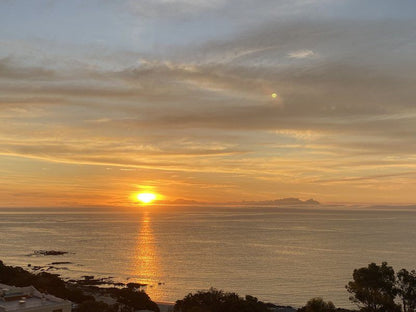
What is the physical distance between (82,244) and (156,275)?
67.5 m

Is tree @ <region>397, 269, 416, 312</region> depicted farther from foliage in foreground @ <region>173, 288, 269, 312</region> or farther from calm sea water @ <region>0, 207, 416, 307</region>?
calm sea water @ <region>0, 207, 416, 307</region>

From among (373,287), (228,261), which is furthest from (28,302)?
(228,261)

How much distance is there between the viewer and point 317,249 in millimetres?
137375

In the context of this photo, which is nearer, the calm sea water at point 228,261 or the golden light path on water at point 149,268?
the golden light path on water at point 149,268

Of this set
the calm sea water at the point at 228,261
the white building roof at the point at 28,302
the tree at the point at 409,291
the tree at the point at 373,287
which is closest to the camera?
the white building roof at the point at 28,302

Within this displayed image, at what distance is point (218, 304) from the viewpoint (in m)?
46.2

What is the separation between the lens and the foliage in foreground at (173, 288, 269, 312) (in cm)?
4362

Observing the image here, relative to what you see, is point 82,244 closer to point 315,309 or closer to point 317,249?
point 317,249

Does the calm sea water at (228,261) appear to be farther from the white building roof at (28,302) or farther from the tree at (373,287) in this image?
the white building roof at (28,302)

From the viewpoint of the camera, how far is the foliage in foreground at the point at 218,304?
43.6 m

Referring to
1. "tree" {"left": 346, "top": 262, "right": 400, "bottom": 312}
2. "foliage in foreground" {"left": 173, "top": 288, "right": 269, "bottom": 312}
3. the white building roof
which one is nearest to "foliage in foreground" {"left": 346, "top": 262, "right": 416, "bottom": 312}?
"tree" {"left": 346, "top": 262, "right": 400, "bottom": 312}

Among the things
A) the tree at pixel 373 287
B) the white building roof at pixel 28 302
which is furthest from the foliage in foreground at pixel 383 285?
the white building roof at pixel 28 302

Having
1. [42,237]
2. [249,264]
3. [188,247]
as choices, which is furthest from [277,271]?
[42,237]

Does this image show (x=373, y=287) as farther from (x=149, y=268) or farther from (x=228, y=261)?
(x=228, y=261)
